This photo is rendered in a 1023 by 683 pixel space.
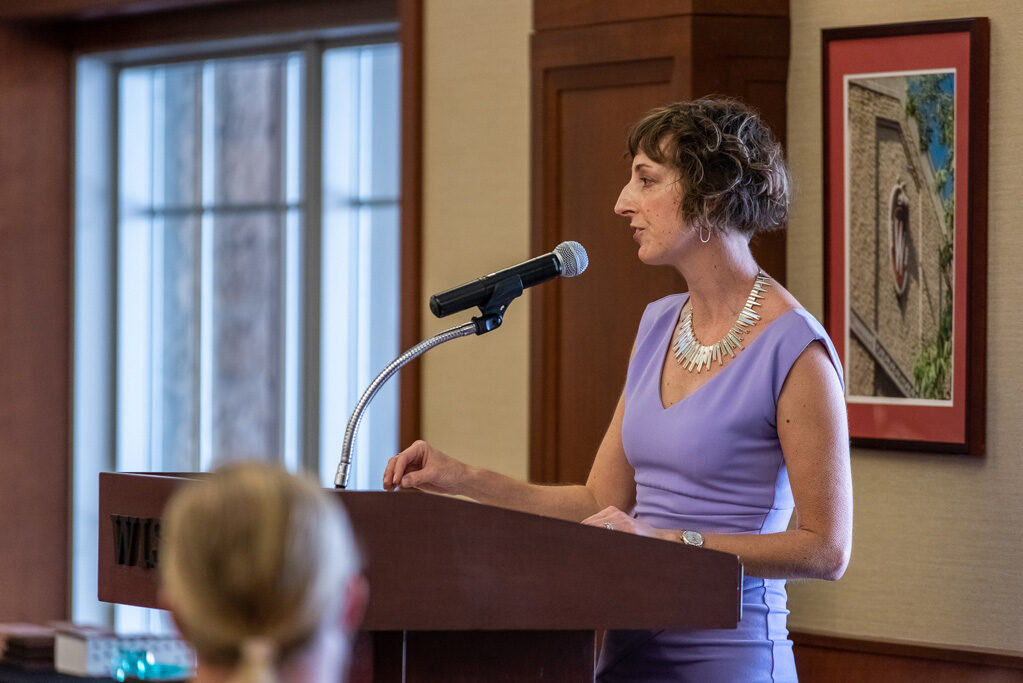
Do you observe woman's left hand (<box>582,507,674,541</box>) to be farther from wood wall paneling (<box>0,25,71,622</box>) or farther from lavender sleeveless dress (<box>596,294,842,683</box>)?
wood wall paneling (<box>0,25,71,622</box>)

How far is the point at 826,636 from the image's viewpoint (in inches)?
122

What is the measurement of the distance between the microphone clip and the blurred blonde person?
2.81 feet

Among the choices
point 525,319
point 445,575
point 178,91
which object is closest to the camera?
point 445,575

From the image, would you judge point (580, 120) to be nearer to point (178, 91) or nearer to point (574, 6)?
point (574, 6)

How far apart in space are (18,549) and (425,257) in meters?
2.15

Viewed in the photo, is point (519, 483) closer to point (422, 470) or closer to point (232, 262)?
point (422, 470)

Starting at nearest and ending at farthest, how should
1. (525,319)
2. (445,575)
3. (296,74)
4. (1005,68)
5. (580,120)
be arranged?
(445,575) < (1005,68) < (580,120) < (525,319) < (296,74)

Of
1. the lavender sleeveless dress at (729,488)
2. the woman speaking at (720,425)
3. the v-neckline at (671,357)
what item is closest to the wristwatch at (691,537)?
the woman speaking at (720,425)

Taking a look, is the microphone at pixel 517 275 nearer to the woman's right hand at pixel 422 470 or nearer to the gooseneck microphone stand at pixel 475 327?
the gooseneck microphone stand at pixel 475 327

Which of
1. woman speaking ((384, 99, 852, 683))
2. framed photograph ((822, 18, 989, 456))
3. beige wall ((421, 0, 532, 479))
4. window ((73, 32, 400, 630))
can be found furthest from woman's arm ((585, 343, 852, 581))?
window ((73, 32, 400, 630))

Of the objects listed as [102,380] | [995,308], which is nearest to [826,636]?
[995,308]

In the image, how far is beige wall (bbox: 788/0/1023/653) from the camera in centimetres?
289

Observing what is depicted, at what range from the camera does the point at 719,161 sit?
2.13 metres

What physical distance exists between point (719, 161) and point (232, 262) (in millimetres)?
3122
